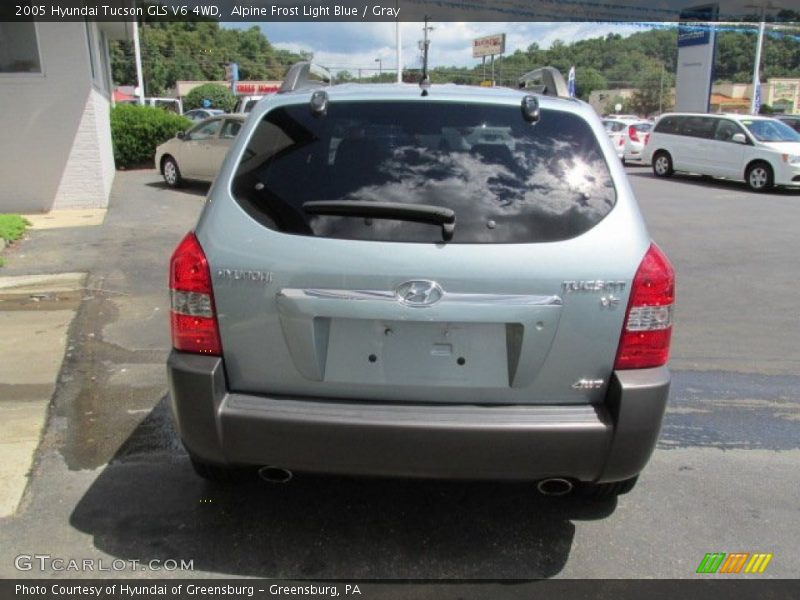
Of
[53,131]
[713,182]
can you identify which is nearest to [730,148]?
[713,182]

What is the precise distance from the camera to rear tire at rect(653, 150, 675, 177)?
64.8ft

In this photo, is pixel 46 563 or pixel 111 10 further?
pixel 111 10

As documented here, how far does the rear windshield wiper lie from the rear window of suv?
20mm

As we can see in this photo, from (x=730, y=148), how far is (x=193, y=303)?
17.6 m

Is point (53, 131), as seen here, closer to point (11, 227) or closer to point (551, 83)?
point (11, 227)

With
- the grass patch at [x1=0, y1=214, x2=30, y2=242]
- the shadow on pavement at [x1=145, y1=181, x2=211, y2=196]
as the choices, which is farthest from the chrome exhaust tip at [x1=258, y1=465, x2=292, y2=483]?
the shadow on pavement at [x1=145, y1=181, x2=211, y2=196]

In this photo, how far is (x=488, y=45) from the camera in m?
66.9

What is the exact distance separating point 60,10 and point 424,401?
11.1 metres

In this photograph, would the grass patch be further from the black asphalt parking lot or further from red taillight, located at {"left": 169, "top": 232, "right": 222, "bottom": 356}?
red taillight, located at {"left": 169, "top": 232, "right": 222, "bottom": 356}

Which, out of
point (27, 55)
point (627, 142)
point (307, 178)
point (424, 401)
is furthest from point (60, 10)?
point (627, 142)

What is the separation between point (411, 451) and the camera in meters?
2.56

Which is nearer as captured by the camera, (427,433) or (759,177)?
(427,433)

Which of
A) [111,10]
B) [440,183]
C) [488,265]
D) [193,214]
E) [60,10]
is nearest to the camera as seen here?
[488,265]

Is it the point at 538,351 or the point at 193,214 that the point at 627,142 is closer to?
the point at 193,214
